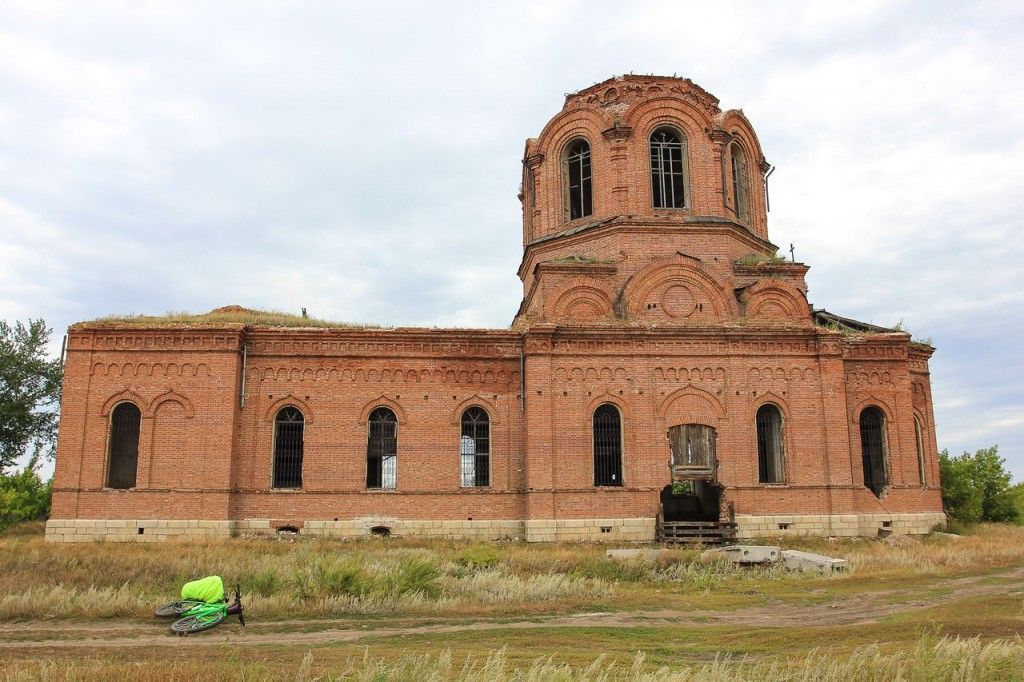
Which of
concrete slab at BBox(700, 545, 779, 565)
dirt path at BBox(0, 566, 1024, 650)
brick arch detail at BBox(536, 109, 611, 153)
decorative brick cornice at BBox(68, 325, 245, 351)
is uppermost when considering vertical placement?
brick arch detail at BBox(536, 109, 611, 153)

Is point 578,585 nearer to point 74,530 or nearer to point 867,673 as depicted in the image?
point 867,673

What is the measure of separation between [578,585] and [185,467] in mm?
12631

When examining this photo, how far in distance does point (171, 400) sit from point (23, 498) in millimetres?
6070

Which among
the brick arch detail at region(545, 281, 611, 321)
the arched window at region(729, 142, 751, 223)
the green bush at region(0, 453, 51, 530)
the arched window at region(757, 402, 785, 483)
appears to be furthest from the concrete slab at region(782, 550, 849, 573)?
the green bush at region(0, 453, 51, 530)

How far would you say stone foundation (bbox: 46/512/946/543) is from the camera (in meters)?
21.1

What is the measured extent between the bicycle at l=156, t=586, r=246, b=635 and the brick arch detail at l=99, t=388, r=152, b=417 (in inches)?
461

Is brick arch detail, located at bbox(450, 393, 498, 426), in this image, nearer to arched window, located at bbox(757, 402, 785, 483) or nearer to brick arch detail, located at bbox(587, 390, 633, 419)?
brick arch detail, located at bbox(587, 390, 633, 419)

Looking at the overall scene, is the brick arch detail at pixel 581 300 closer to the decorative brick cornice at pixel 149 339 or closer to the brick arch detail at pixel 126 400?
the decorative brick cornice at pixel 149 339

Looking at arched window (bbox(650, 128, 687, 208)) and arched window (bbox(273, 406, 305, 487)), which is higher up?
arched window (bbox(650, 128, 687, 208))

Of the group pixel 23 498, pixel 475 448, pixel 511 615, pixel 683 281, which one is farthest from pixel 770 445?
pixel 23 498

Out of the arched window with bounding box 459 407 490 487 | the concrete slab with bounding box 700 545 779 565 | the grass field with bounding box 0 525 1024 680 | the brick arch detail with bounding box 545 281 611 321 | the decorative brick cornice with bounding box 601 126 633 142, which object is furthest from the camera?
the decorative brick cornice with bounding box 601 126 633 142

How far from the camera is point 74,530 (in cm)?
2106

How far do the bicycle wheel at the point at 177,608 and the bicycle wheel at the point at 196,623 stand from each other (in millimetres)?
235

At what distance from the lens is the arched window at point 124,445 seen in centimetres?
2236
